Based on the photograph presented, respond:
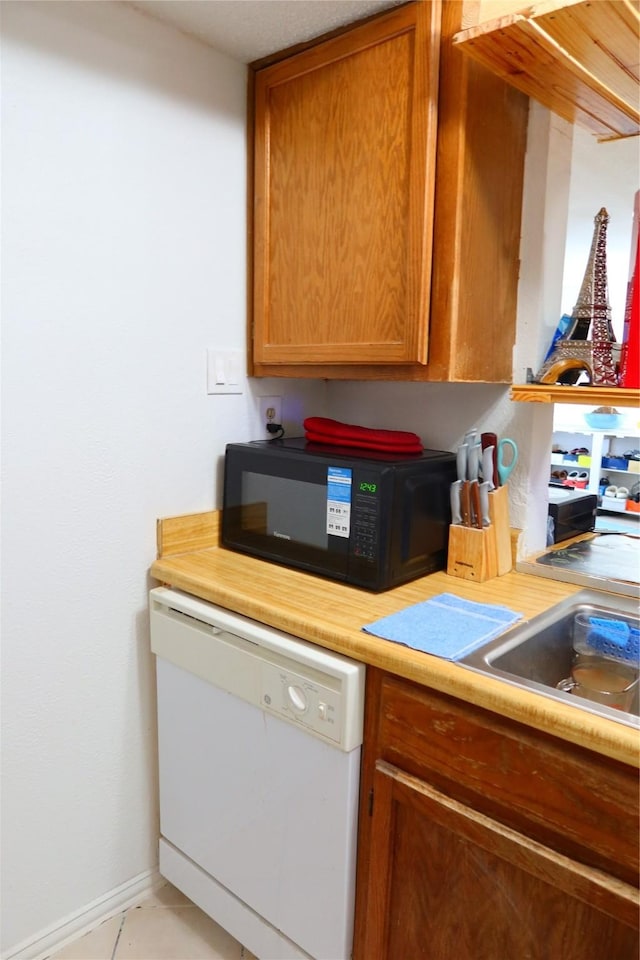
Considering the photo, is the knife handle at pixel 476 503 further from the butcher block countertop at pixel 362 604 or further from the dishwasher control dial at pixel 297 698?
the dishwasher control dial at pixel 297 698

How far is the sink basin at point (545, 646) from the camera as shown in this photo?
0.98 metres

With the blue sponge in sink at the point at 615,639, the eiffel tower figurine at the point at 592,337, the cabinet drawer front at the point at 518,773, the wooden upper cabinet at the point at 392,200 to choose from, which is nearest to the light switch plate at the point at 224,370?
the wooden upper cabinet at the point at 392,200

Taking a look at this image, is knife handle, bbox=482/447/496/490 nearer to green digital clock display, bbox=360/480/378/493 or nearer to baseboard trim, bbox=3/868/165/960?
green digital clock display, bbox=360/480/378/493

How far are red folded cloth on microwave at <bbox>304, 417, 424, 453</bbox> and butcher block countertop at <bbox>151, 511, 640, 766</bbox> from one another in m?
0.30

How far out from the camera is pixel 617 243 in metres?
2.78

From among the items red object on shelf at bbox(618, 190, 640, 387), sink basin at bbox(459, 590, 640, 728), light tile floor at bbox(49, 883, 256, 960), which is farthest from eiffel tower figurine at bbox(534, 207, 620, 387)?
light tile floor at bbox(49, 883, 256, 960)

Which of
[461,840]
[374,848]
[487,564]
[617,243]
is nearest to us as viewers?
[461,840]

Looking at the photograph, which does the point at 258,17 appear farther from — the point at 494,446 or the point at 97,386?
the point at 494,446

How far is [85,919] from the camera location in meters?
1.47

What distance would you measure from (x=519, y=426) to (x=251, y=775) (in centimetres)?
95

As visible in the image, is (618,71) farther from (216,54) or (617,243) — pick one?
(617,243)

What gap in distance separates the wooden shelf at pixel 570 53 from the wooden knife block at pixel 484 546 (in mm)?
794

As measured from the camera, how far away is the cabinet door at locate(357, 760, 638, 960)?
2.74 feet

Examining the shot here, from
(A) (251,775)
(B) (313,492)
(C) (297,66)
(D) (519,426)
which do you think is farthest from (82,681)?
(C) (297,66)
